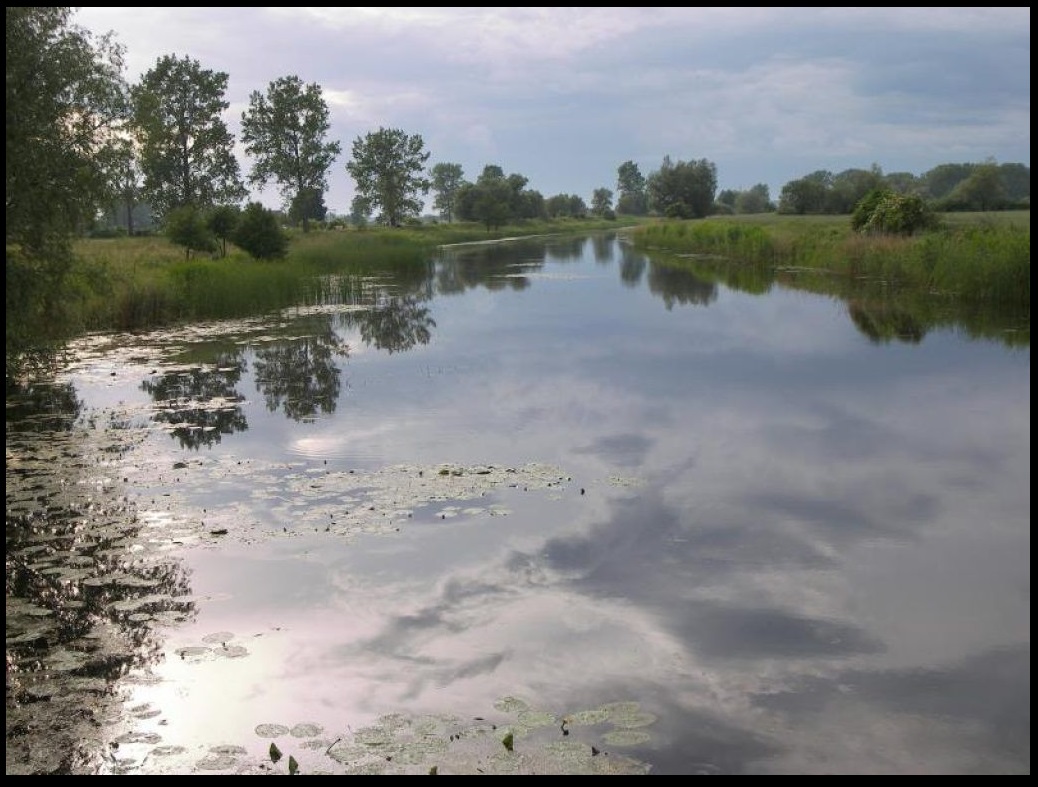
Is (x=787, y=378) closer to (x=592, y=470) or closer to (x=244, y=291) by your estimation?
(x=592, y=470)

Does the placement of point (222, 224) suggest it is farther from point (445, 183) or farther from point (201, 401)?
point (445, 183)

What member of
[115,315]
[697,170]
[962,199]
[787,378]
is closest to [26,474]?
[787,378]

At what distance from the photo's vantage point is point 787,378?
710 inches

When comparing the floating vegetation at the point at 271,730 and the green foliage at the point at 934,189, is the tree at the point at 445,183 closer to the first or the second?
the green foliage at the point at 934,189

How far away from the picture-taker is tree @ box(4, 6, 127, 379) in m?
12.4

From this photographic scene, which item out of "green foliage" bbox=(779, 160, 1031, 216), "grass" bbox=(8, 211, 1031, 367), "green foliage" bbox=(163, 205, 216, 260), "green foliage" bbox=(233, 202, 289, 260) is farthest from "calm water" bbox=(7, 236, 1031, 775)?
"green foliage" bbox=(233, 202, 289, 260)

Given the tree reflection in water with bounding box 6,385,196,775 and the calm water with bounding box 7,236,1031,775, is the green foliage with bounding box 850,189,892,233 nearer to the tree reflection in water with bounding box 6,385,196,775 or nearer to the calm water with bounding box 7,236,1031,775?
the calm water with bounding box 7,236,1031,775

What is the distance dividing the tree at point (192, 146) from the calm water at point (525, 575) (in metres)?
49.6

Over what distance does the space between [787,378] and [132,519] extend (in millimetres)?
12762

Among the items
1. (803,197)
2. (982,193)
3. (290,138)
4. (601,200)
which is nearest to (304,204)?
(290,138)

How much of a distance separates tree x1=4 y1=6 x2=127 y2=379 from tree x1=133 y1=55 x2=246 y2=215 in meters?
49.7

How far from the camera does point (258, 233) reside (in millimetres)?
40000

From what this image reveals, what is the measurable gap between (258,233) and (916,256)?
27107 millimetres
